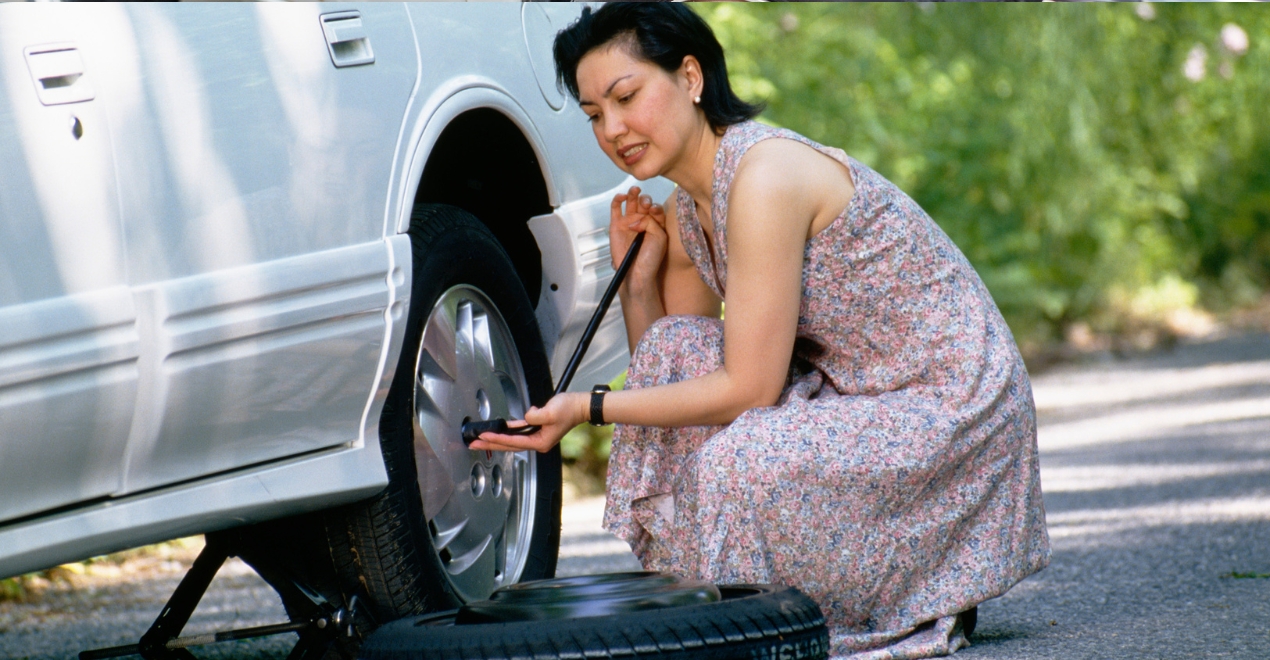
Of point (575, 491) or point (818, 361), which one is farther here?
point (575, 491)

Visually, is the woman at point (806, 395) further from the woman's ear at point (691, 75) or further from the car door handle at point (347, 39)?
the car door handle at point (347, 39)

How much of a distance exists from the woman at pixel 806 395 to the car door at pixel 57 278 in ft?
2.36

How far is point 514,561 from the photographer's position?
2.82 meters

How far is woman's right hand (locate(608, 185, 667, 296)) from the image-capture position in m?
2.84

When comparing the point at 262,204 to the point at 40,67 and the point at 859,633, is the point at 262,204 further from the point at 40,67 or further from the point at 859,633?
the point at 859,633

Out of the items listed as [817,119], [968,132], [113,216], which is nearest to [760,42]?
[817,119]

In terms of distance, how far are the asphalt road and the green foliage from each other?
84.9 inches

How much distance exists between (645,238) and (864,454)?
761 mm

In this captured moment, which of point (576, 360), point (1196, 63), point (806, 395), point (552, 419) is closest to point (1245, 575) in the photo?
point (806, 395)

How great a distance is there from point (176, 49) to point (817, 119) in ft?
19.4

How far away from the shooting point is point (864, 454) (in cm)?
229

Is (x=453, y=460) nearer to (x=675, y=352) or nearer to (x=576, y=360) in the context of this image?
(x=576, y=360)

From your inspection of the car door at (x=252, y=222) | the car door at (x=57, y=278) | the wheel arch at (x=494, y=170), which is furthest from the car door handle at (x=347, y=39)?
the car door at (x=57, y=278)

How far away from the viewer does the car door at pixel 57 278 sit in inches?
68.7
